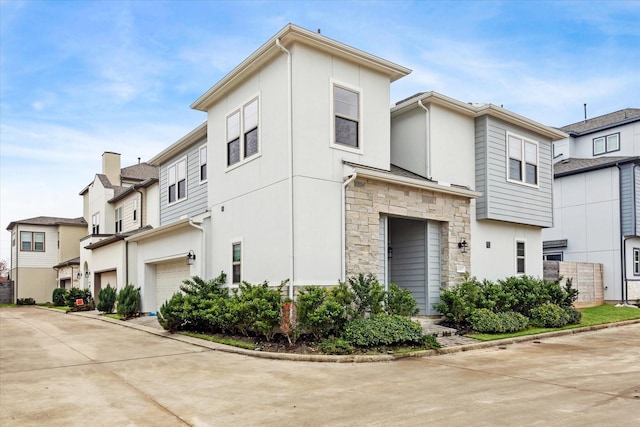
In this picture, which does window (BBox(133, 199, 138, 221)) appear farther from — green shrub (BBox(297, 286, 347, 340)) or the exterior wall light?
green shrub (BBox(297, 286, 347, 340))

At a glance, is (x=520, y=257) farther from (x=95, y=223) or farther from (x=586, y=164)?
(x=95, y=223)

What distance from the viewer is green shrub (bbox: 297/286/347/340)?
10.5 meters

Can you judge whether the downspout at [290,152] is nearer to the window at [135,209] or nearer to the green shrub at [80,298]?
the window at [135,209]

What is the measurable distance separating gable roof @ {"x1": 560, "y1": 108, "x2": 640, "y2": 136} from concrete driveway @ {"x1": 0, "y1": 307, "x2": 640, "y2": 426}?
775 inches

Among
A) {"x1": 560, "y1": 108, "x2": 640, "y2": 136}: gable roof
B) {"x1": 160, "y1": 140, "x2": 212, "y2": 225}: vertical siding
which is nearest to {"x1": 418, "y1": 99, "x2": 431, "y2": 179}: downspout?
{"x1": 160, "y1": 140, "x2": 212, "y2": 225}: vertical siding

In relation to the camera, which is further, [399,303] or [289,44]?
[289,44]

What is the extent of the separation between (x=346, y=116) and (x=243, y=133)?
2874mm

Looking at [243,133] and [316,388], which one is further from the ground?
[243,133]

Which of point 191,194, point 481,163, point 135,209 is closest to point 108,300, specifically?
point 135,209

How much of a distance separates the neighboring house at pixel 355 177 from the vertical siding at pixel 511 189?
0.05 meters

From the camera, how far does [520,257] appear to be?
16781 mm

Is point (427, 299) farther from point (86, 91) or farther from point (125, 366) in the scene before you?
point (86, 91)

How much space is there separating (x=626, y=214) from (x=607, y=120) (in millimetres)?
11123

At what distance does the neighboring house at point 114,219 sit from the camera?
21.5 meters
